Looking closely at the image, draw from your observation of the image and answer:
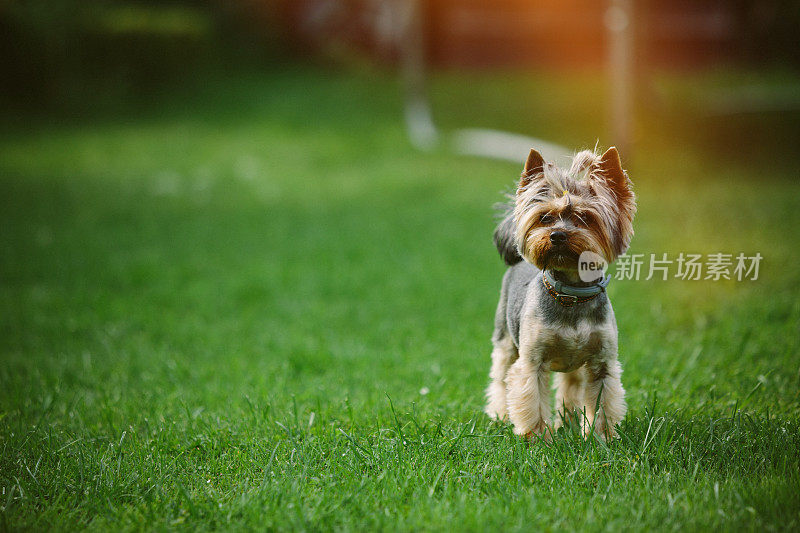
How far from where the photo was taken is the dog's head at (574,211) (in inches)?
125

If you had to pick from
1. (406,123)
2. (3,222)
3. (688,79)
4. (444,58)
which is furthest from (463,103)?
(3,222)

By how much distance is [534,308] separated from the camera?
138 inches

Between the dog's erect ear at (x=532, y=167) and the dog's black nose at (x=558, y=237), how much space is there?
0.33 meters

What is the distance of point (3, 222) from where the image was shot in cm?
1052

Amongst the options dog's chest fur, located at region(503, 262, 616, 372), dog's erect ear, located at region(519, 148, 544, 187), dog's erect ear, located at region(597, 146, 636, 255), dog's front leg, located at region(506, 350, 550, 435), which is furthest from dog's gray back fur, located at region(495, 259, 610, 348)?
dog's erect ear, located at region(519, 148, 544, 187)

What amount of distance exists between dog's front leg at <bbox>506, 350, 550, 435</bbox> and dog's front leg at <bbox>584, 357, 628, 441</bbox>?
7.9 inches

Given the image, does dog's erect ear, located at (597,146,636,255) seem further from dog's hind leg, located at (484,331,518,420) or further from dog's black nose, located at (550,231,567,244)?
dog's hind leg, located at (484,331,518,420)

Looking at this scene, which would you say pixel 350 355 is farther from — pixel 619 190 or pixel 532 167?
pixel 619 190

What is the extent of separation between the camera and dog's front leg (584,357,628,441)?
356cm

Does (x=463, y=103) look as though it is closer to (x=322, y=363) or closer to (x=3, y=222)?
(x=3, y=222)

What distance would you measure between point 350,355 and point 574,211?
9.48ft

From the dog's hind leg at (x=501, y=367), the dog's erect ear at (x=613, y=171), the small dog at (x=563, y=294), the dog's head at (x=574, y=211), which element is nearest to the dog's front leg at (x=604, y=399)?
the small dog at (x=563, y=294)

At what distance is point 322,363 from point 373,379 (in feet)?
2.04

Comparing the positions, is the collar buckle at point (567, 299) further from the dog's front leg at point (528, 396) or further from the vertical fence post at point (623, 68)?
the vertical fence post at point (623, 68)
